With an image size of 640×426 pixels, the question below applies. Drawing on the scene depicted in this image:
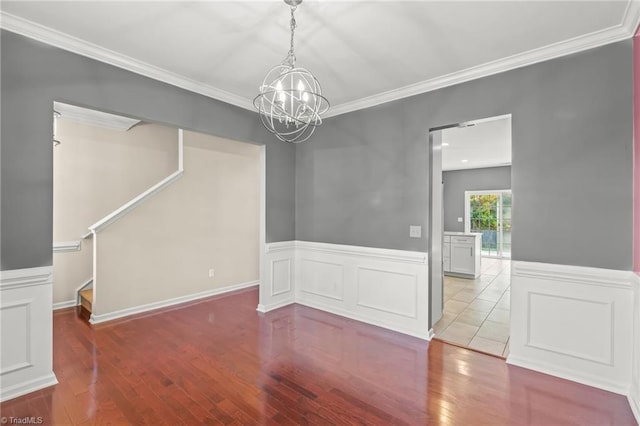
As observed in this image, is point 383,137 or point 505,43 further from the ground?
point 505,43

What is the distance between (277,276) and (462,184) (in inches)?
302

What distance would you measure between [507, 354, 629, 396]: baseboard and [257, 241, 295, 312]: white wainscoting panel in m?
2.86

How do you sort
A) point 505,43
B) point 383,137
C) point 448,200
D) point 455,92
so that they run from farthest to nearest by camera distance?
point 448,200 → point 383,137 → point 455,92 → point 505,43

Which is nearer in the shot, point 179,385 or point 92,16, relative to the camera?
point 92,16

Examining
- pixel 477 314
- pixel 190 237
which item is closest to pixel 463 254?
pixel 477 314

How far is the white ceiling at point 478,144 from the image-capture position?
16.2ft

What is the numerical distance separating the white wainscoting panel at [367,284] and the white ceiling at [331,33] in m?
2.12

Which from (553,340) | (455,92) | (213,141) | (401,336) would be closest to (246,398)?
(401,336)

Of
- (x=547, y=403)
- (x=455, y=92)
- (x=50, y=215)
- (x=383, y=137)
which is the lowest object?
(x=547, y=403)

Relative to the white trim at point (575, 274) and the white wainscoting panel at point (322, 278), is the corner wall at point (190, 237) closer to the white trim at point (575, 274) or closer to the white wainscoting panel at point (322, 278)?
the white wainscoting panel at point (322, 278)

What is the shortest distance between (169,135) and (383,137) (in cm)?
382

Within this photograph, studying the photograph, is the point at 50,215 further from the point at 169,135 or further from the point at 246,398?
the point at 169,135

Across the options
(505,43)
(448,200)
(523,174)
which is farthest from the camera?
(448,200)

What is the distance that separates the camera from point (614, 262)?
2385mm
